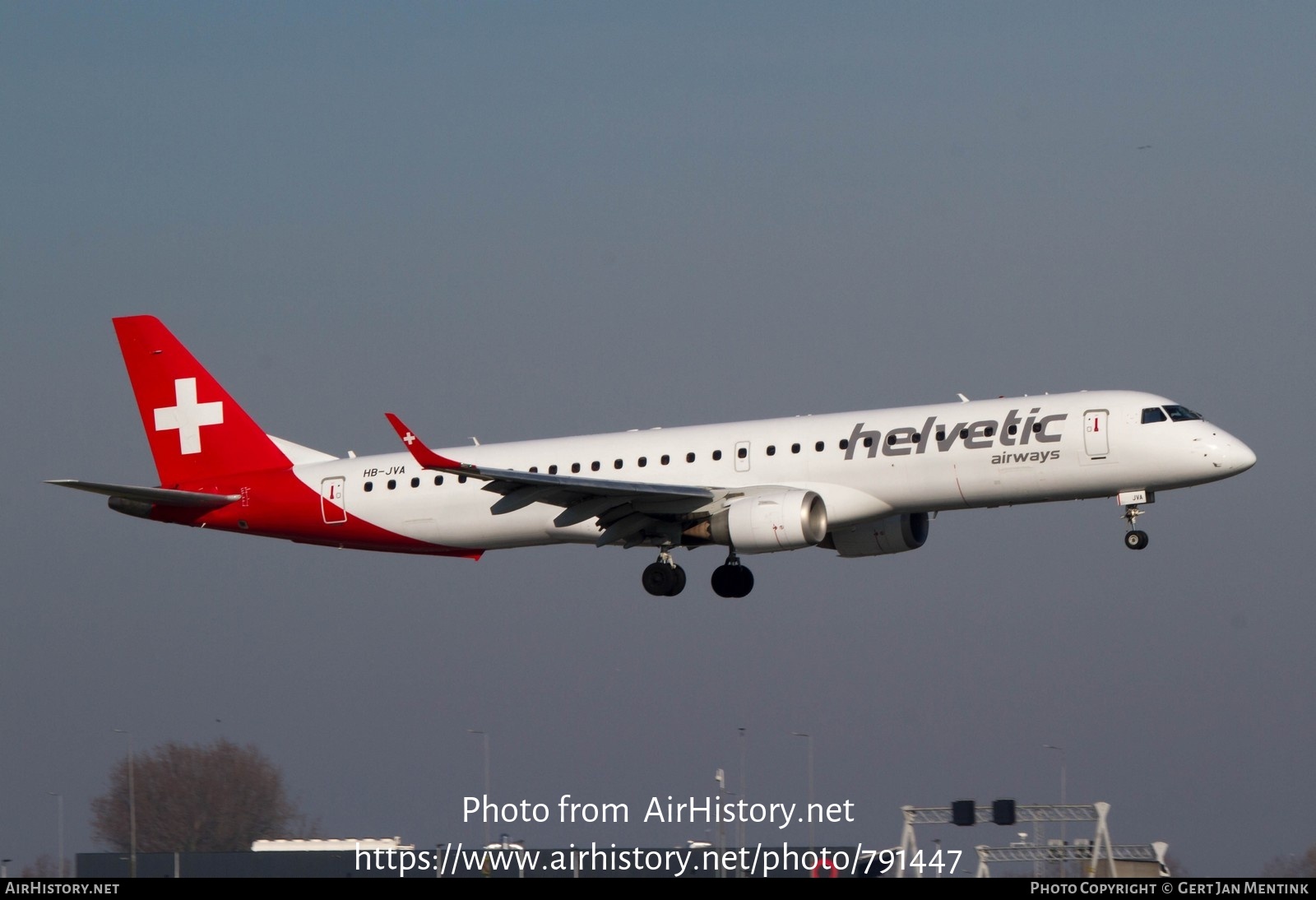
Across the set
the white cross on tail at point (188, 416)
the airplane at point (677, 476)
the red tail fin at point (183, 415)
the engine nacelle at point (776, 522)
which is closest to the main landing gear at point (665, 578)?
the airplane at point (677, 476)

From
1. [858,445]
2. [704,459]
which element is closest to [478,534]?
[704,459]

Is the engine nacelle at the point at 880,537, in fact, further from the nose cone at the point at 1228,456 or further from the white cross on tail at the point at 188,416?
the white cross on tail at the point at 188,416

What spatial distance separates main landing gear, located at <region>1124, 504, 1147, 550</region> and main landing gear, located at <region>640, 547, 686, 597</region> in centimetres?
1130

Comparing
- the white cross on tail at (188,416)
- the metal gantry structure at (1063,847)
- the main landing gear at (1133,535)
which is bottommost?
the metal gantry structure at (1063,847)

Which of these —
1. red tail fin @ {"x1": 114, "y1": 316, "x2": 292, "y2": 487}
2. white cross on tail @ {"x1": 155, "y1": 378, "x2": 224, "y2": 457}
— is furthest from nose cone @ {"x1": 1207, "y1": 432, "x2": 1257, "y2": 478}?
white cross on tail @ {"x1": 155, "y1": 378, "x2": 224, "y2": 457}

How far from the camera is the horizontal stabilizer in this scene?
154 feet

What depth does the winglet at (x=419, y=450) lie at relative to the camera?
139 ft

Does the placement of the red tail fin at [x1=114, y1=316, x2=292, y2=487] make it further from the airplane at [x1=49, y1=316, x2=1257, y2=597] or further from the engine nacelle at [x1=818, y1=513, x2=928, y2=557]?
the engine nacelle at [x1=818, y1=513, x2=928, y2=557]

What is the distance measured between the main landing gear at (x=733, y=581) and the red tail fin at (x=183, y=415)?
12583 millimetres

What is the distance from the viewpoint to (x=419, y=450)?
1711 inches

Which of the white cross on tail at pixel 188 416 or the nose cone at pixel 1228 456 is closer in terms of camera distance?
the nose cone at pixel 1228 456
